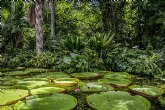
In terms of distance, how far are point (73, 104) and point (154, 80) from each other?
11.0 ft

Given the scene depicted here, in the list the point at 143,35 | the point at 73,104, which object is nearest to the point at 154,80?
the point at 73,104

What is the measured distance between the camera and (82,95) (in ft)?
17.4

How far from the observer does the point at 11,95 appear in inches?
192

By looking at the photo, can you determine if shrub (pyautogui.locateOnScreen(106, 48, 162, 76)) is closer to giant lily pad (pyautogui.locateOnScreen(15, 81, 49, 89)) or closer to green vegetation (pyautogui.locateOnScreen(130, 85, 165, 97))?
green vegetation (pyautogui.locateOnScreen(130, 85, 165, 97))

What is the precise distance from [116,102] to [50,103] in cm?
122

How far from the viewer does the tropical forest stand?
4785 millimetres

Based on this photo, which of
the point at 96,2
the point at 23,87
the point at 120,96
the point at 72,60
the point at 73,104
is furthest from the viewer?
the point at 96,2

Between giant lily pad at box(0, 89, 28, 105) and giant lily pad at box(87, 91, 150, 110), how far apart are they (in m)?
1.33

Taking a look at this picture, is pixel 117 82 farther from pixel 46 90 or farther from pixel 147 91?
pixel 46 90

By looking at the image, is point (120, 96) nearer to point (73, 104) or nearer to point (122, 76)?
point (73, 104)

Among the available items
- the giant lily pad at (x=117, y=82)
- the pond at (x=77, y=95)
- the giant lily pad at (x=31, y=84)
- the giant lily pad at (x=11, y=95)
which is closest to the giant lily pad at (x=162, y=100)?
the pond at (x=77, y=95)

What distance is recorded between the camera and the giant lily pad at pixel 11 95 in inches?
178

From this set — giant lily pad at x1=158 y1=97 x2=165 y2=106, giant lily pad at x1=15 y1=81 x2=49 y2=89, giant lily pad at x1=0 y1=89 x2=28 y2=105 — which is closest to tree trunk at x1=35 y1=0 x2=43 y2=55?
giant lily pad at x1=15 y1=81 x2=49 y2=89

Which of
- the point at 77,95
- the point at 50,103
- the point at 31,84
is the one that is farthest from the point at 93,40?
the point at 50,103
